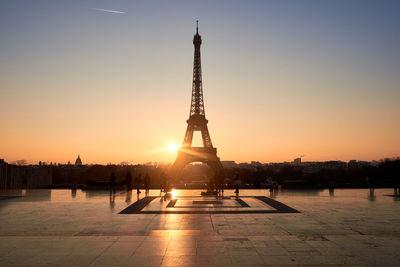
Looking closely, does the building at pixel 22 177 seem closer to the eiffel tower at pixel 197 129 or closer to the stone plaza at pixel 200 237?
the stone plaza at pixel 200 237

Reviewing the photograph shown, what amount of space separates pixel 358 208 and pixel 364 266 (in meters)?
12.0

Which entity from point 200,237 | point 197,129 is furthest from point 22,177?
point 197,129

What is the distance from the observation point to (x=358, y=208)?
18.5 meters

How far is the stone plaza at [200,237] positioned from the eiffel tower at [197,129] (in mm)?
53599

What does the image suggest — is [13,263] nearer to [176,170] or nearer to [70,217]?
[70,217]

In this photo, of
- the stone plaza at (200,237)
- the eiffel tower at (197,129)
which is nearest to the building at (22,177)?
the stone plaza at (200,237)

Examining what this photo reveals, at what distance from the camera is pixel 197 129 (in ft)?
240

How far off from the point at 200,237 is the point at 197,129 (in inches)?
2457

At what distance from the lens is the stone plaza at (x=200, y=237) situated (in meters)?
8.33

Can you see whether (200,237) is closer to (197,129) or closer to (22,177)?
(22,177)

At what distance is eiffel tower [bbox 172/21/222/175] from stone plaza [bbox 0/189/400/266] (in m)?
53.6

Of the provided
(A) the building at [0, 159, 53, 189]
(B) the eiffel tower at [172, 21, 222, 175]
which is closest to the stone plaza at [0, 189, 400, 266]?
(A) the building at [0, 159, 53, 189]

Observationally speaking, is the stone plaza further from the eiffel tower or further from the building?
the eiffel tower

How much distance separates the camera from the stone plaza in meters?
8.33
